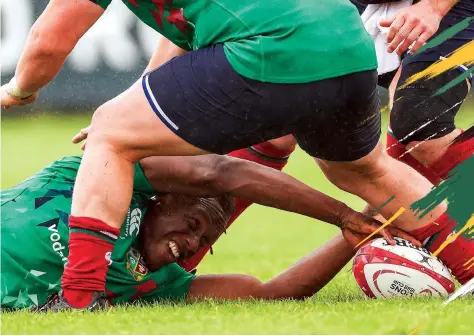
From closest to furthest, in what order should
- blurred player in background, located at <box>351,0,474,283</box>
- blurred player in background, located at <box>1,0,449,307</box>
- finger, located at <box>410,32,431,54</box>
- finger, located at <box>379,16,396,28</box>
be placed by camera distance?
1. blurred player in background, located at <box>1,0,449,307</box>
2. finger, located at <box>410,32,431,54</box>
3. finger, located at <box>379,16,396,28</box>
4. blurred player in background, located at <box>351,0,474,283</box>

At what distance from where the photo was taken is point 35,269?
3965mm

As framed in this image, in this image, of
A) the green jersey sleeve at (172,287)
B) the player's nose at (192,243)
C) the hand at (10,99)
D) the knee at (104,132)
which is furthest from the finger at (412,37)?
the hand at (10,99)

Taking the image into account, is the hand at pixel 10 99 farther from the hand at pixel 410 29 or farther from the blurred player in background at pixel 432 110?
the blurred player in background at pixel 432 110

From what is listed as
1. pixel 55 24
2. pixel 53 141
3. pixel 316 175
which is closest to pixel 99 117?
pixel 55 24

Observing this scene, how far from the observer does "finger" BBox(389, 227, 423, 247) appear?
13.8 ft

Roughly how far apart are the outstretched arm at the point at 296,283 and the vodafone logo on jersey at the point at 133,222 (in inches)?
16.0

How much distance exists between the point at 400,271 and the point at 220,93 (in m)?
1.11

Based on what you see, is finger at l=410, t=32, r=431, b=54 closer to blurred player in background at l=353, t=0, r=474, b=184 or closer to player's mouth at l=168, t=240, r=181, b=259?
blurred player in background at l=353, t=0, r=474, b=184

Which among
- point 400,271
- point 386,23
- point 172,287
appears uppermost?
point 386,23

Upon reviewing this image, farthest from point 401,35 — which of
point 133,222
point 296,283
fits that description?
point 133,222

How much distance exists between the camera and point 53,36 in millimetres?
3859

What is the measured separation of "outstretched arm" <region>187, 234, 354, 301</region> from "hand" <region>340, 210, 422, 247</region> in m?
0.21

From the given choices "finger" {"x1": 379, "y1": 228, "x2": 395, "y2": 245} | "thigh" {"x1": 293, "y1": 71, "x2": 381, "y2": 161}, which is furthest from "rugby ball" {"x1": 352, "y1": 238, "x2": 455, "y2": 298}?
"thigh" {"x1": 293, "y1": 71, "x2": 381, "y2": 161}

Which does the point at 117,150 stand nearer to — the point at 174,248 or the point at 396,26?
the point at 174,248
